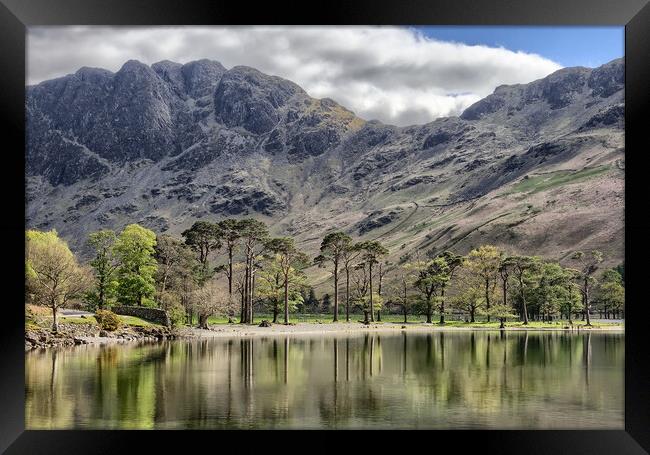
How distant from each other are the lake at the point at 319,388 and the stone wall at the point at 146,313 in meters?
6.36

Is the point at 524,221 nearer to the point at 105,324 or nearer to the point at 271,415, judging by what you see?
the point at 105,324

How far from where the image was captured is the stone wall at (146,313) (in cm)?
3067

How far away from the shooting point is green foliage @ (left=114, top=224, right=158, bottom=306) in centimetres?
3175

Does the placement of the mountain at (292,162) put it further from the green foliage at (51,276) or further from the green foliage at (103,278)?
the green foliage at (51,276)

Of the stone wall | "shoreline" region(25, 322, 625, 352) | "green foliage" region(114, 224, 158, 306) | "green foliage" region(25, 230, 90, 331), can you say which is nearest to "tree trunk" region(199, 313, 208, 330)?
"shoreline" region(25, 322, 625, 352)

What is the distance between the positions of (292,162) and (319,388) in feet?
584

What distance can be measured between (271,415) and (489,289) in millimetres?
37358

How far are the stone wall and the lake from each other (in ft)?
20.9

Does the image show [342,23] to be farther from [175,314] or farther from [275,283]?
[275,283]

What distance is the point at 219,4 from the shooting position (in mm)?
8008

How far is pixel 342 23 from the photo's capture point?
8430mm

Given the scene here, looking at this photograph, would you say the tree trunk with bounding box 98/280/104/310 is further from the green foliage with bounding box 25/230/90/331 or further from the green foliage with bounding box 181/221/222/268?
the green foliage with bounding box 181/221/222/268
